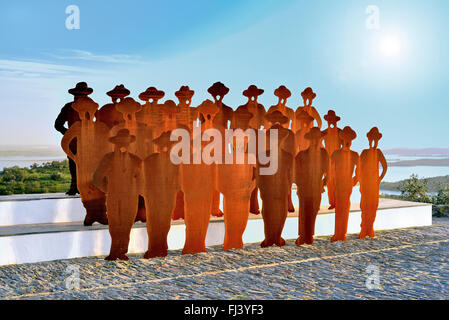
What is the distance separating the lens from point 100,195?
5.62 meters

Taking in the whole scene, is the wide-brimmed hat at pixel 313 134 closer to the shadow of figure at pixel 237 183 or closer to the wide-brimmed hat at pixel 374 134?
the shadow of figure at pixel 237 183

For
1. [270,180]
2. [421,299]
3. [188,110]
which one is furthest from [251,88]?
[421,299]

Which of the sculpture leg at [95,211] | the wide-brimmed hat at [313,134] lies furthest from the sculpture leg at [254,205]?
the sculpture leg at [95,211]

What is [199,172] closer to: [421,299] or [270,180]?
[270,180]

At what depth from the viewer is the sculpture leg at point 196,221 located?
5.19 meters

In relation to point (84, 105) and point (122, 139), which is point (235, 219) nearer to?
point (122, 139)

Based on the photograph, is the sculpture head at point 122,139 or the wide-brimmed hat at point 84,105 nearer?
the sculpture head at point 122,139

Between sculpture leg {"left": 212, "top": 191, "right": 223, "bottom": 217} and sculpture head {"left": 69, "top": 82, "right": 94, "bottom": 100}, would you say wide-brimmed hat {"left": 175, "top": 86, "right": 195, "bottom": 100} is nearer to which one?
sculpture head {"left": 69, "top": 82, "right": 94, "bottom": 100}

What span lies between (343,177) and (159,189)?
93.2 inches

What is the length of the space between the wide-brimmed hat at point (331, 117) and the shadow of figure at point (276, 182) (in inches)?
37.5

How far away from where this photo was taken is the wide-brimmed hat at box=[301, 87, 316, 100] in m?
7.02

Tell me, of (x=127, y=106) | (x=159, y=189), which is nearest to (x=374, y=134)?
(x=159, y=189)

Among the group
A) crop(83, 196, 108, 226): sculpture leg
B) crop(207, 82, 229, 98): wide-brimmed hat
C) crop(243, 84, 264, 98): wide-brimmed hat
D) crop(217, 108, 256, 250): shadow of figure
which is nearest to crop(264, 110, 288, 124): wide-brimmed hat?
crop(217, 108, 256, 250): shadow of figure

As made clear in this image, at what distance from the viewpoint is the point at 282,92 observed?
22.1 feet
